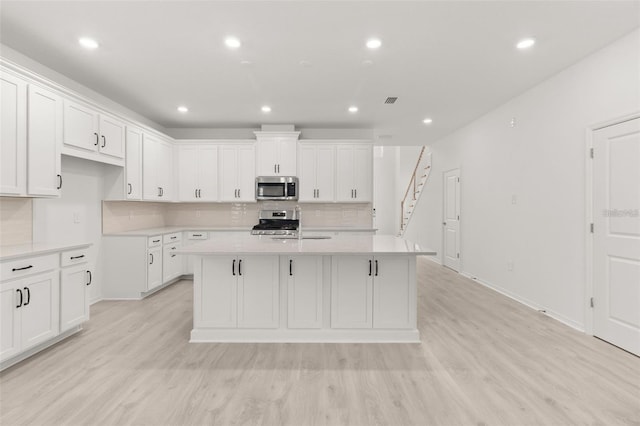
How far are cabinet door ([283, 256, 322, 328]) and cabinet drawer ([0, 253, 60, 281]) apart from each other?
81.0 inches

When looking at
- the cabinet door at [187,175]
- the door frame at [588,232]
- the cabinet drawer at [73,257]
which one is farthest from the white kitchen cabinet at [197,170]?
the door frame at [588,232]

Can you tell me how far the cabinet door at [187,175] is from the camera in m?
5.79

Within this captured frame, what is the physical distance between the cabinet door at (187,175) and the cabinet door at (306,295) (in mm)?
3495

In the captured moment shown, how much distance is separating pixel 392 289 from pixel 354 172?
3.08 m

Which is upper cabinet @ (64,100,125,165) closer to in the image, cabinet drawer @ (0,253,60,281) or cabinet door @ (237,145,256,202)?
cabinet drawer @ (0,253,60,281)

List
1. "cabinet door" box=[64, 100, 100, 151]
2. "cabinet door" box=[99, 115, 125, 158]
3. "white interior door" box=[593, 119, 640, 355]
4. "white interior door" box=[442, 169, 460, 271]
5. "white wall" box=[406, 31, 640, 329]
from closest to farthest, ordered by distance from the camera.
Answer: "white interior door" box=[593, 119, 640, 355] → "white wall" box=[406, 31, 640, 329] → "cabinet door" box=[64, 100, 100, 151] → "cabinet door" box=[99, 115, 125, 158] → "white interior door" box=[442, 169, 460, 271]

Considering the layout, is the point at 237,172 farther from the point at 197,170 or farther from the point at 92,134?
the point at 92,134

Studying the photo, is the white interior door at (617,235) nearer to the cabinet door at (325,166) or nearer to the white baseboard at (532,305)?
the white baseboard at (532,305)

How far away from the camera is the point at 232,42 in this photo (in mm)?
2957

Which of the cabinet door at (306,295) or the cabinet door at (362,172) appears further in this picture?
the cabinet door at (362,172)

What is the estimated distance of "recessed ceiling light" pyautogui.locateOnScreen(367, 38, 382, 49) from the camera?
291 cm

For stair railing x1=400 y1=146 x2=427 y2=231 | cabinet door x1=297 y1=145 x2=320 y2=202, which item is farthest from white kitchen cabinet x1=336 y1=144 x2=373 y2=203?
stair railing x1=400 y1=146 x2=427 y2=231

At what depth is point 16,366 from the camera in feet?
8.27

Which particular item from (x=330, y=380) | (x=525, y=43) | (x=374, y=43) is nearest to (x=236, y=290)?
(x=330, y=380)
